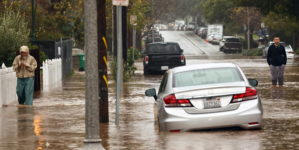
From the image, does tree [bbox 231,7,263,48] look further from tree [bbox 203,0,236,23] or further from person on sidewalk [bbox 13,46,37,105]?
person on sidewalk [bbox 13,46,37,105]

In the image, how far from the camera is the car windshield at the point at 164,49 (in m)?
27.3

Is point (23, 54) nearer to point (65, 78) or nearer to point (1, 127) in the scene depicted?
point (1, 127)

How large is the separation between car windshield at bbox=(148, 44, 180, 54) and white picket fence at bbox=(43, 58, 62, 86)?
5508 mm

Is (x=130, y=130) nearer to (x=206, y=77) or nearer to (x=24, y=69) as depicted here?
(x=206, y=77)

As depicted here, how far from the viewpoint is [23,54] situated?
1320 cm

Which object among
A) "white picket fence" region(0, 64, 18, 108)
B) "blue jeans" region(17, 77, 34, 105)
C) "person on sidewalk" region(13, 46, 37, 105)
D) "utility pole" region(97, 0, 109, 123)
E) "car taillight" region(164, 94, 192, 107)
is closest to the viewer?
"car taillight" region(164, 94, 192, 107)

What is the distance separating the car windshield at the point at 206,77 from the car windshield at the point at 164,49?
685 inches

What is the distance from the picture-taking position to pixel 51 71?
21.6 m

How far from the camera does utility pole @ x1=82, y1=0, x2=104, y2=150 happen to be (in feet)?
24.1

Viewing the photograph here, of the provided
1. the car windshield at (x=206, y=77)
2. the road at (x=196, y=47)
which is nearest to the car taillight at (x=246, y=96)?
the car windshield at (x=206, y=77)

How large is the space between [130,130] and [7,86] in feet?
A: 19.1

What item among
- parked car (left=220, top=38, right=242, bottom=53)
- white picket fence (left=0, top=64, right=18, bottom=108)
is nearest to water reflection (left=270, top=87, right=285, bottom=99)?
white picket fence (left=0, top=64, right=18, bottom=108)

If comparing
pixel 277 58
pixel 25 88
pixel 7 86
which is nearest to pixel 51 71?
pixel 7 86

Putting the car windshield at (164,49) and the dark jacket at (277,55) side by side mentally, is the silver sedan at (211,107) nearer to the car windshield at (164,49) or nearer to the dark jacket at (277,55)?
the dark jacket at (277,55)
